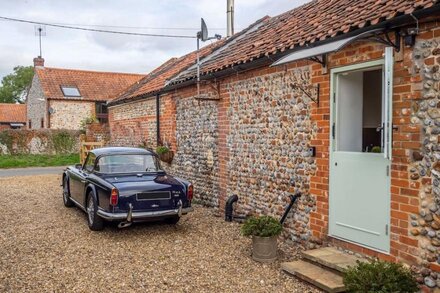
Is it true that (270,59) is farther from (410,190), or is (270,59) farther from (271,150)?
(410,190)

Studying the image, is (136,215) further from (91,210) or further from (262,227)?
(262,227)

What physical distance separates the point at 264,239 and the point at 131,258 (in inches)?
75.9

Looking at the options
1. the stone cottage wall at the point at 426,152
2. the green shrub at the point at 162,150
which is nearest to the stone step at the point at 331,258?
the stone cottage wall at the point at 426,152

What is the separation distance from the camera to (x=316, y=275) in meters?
4.65

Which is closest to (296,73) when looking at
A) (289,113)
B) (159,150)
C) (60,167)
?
(289,113)

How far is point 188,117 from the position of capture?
10164mm

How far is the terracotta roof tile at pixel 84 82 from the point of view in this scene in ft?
96.2

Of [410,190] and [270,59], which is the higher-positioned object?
[270,59]

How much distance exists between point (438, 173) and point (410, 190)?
39cm

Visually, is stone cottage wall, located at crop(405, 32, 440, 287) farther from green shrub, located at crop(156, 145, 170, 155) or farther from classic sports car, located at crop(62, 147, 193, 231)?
green shrub, located at crop(156, 145, 170, 155)

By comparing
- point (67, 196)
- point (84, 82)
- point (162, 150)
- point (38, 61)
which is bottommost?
point (67, 196)

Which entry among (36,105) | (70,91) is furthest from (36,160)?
(36,105)

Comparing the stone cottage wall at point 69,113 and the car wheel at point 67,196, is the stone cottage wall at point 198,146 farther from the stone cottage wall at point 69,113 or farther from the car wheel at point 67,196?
the stone cottage wall at point 69,113

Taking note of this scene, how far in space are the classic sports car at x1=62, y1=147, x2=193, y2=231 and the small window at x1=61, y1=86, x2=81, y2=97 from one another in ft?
75.6
